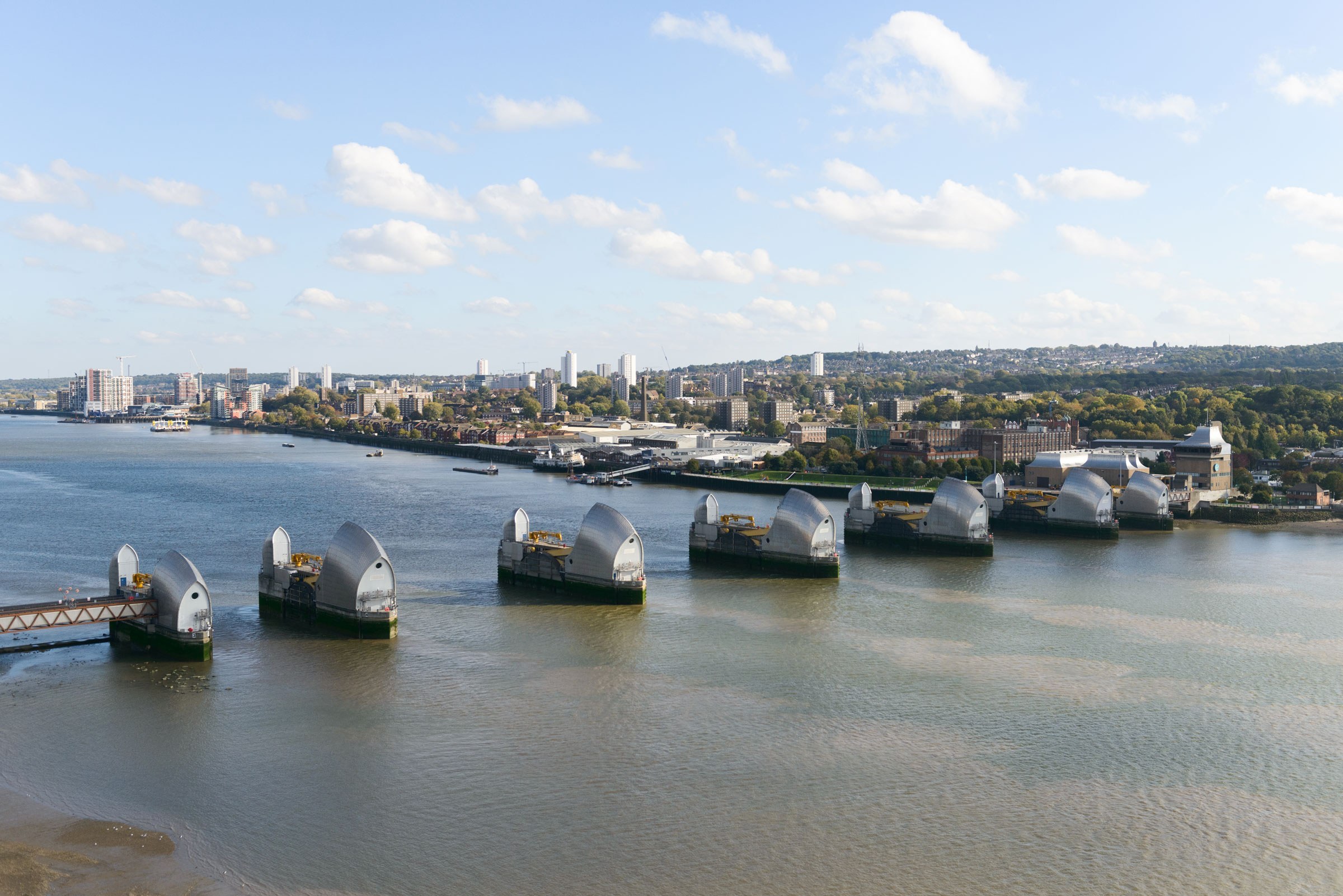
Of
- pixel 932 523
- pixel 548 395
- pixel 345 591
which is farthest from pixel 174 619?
pixel 548 395

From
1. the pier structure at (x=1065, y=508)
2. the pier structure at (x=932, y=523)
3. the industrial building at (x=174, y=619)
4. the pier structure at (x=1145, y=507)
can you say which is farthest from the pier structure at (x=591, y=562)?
the pier structure at (x=1145, y=507)

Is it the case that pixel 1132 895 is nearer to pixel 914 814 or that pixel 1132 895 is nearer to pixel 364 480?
pixel 914 814

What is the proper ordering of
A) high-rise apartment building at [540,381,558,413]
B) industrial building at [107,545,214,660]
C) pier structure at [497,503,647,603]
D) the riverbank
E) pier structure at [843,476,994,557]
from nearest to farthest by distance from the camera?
the riverbank
industrial building at [107,545,214,660]
pier structure at [497,503,647,603]
pier structure at [843,476,994,557]
high-rise apartment building at [540,381,558,413]

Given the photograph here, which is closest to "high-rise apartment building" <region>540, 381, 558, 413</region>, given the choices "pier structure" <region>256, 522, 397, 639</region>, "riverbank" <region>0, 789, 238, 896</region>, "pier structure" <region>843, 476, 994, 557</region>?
"pier structure" <region>843, 476, 994, 557</region>

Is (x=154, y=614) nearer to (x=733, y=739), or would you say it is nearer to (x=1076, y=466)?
(x=733, y=739)

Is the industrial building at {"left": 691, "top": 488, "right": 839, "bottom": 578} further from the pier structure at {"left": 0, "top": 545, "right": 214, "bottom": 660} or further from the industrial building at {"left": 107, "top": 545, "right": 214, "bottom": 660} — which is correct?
the pier structure at {"left": 0, "top": 545, "right": 214, "bottom": 660}
